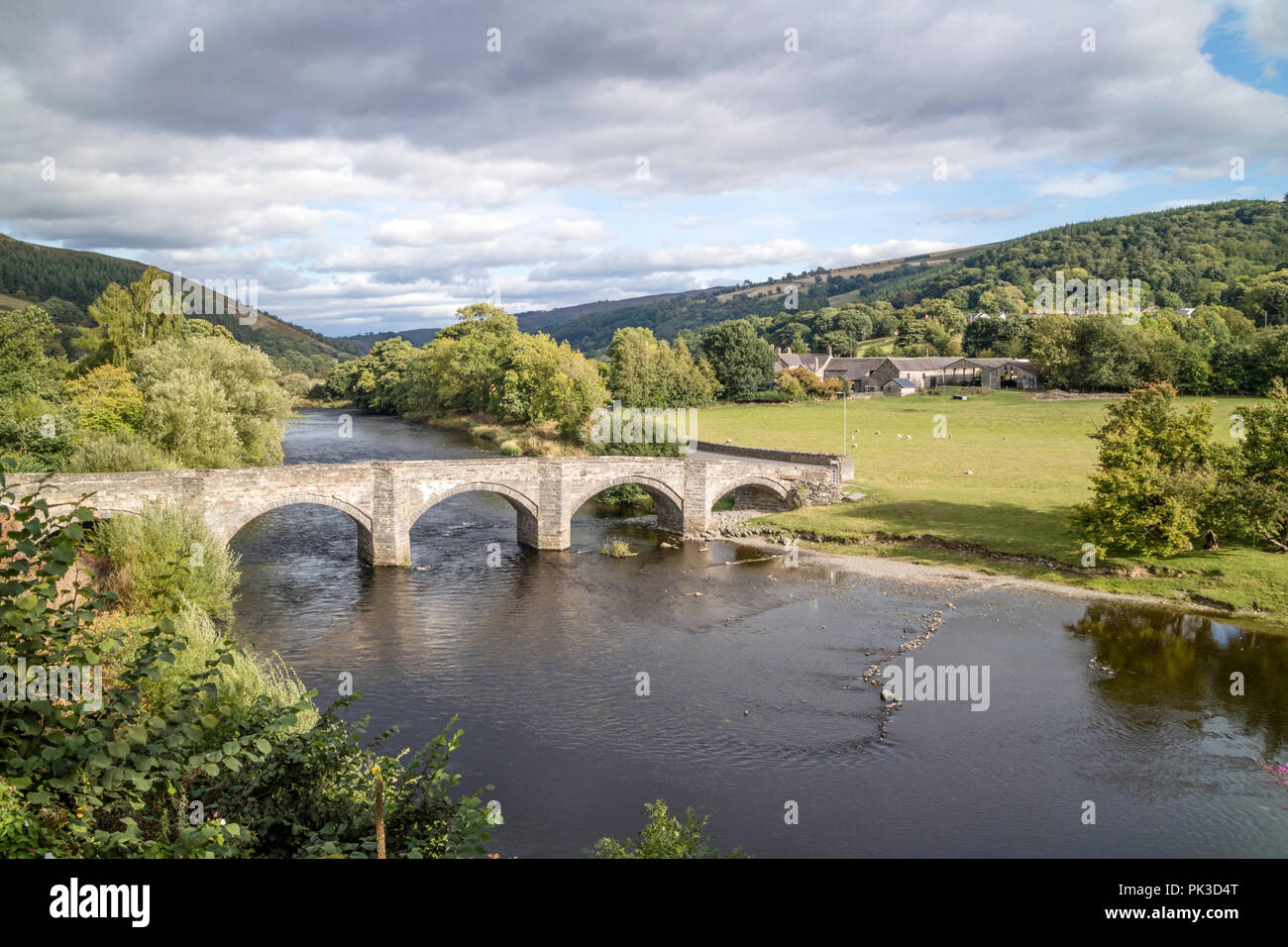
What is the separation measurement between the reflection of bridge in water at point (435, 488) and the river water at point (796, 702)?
2.55 meters

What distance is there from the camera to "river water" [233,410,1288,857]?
Result: 56.4 ft

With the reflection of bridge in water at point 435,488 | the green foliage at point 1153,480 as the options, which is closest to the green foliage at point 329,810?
the reflection of bridge in water at point 435,488

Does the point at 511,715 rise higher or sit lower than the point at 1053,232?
lower

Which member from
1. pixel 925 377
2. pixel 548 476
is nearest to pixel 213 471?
pixel 548 476

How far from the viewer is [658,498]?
45.3 metres

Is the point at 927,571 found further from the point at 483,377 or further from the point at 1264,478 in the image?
the point at 483,377

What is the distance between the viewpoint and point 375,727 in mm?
20516

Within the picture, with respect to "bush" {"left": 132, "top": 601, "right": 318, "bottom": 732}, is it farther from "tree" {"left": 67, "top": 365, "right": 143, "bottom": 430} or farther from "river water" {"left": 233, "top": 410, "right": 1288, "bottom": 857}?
"tree" {"left": 67, "top": 365, "right": 143, "bottom": 430}

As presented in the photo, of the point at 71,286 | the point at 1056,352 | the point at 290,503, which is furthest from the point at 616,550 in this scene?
the point at 71,286

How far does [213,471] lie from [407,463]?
7.76 metres

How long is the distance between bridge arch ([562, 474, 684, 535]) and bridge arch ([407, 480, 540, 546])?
5.52 feet

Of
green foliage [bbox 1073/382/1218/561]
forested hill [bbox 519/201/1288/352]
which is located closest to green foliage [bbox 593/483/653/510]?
green foliage [bbox 1073/382/1218/561]

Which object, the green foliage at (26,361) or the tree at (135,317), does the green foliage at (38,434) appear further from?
the tree at (135,317)
